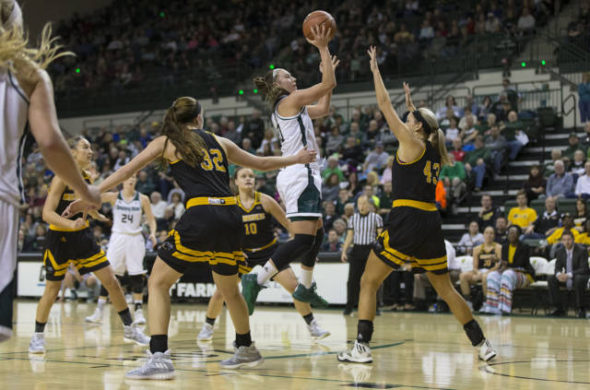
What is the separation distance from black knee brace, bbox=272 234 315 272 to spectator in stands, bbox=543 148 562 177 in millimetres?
9716

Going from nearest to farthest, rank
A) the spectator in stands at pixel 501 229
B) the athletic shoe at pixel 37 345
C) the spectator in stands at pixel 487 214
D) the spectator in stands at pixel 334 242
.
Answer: the athletic shoe at pixel 37 345 → the spectator in stands at pixel 501 229 → the spectator in stands at pixel 487 214 → the spectator in stands at pixel 334 242

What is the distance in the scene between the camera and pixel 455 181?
16.2 m

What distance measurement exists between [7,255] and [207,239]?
2.39m

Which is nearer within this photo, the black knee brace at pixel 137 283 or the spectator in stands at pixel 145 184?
the black knee brace at pixel 137 283

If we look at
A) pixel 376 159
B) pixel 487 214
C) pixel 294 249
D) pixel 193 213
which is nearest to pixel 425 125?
pixel 294 249

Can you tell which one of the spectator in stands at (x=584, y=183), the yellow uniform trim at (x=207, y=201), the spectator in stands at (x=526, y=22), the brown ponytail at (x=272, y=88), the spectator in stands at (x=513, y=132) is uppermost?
the spectator in stands at (x=526, y=22)

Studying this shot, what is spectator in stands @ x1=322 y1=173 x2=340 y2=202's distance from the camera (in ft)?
56.2

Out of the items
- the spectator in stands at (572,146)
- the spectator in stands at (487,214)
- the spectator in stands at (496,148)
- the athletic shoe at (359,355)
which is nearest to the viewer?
the athletic shoe at (359,355)

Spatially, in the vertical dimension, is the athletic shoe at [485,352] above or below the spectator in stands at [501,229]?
below

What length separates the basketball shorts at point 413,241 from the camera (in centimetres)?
628

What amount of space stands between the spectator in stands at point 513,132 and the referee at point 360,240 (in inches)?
211

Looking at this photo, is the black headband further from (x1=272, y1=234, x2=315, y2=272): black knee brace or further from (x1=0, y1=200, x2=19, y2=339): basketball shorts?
(x1=0, y1=200, x2=19, y2=339): basketball shorts

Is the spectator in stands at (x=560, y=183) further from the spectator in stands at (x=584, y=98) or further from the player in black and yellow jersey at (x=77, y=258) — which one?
the player in black and yellow jersey at (x=77, y=258)

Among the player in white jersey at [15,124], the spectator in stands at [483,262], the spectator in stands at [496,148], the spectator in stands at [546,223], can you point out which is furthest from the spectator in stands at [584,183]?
the player in white jersey at [15,124]
